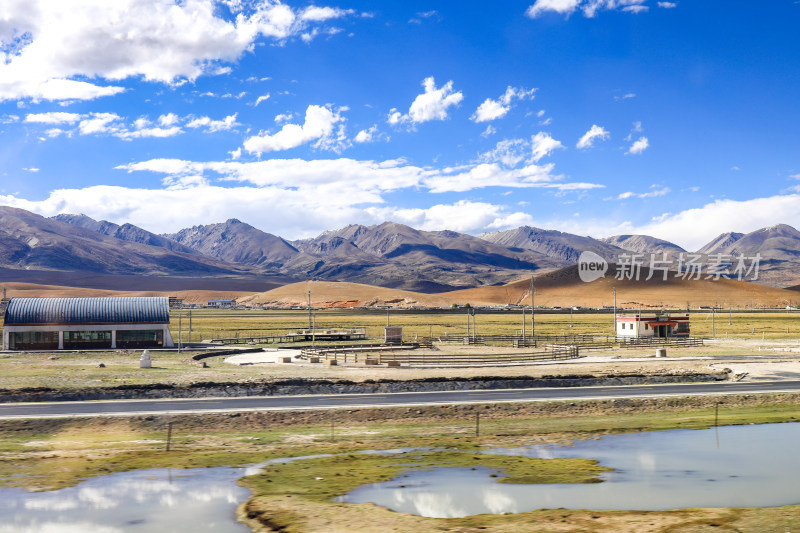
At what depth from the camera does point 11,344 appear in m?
81.9

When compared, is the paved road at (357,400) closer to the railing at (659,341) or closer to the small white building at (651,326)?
the railing at (659,341)

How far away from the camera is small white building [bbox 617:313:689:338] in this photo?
10425cm

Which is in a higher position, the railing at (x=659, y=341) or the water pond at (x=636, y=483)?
the railing at (x=659, y=341)

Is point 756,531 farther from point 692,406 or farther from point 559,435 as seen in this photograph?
point 692,406

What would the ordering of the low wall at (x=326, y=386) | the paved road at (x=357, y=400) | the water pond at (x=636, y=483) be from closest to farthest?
1. the water pond at (x=636, y=483)
2. the paved road at (x=357, y=400)
3. the low wall at (x=326, y=386)

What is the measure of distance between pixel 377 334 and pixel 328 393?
3206 inches

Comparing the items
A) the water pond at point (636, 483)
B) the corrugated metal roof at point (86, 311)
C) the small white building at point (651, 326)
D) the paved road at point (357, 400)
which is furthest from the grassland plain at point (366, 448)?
the small white building at point (651, 326)

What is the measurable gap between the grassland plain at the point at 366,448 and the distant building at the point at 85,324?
167 feet

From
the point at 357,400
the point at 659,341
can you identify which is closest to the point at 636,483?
the point at 357,400

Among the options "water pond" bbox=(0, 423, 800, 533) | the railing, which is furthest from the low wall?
the railing

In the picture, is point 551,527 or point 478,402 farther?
point 478,402

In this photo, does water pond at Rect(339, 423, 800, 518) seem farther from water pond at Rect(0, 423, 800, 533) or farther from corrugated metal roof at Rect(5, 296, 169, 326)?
corrugated metal roof at Rect(5, 296, 169, 326)

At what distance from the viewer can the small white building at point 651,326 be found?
4104 inches

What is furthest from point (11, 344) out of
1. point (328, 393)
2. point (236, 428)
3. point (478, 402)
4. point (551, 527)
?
point (551, 527)
